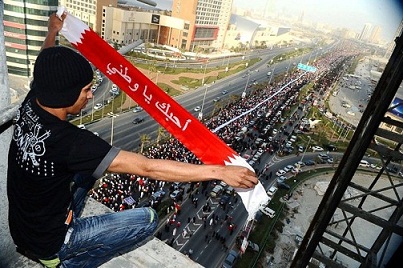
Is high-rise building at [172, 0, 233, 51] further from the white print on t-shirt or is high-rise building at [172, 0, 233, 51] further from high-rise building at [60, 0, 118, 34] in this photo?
the white print on t-shirt

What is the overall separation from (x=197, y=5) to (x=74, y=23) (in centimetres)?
7605

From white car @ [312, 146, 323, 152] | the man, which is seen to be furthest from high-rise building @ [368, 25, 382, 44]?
the man

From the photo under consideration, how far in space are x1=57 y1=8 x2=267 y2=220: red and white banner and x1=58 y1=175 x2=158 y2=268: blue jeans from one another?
1214 mm

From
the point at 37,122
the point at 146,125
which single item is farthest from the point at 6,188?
the point at 146,125

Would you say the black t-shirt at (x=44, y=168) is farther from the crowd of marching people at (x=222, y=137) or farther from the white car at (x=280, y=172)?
the white car at (x=280, y=172)

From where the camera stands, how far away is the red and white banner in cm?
412

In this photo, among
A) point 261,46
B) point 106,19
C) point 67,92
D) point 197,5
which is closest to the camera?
point 67,92

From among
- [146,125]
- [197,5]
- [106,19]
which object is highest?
[197,5]

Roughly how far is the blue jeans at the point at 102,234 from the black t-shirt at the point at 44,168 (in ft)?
0.92

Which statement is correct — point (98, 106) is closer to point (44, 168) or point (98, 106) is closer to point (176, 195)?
point (176, 195)

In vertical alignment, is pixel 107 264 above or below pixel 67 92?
below

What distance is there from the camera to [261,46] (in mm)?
117125

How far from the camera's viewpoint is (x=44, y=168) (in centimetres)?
224

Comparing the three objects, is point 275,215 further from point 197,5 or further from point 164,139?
point 197,5
